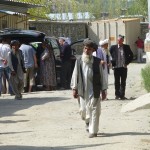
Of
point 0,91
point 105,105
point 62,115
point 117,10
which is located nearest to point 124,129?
point 62,115

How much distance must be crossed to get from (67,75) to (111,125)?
29.0 ft

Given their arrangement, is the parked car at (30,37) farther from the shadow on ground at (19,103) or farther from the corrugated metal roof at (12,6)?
the shadow on ground at (19,103)

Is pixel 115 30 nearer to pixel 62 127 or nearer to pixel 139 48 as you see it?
pixel 139 48

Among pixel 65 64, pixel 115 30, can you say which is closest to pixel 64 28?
pixel 115 30

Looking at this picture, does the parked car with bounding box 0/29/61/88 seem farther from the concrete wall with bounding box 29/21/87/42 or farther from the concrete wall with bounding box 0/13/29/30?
the concrete wall with bounding box 29/21/87/42

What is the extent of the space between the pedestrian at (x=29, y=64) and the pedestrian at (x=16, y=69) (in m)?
2.17

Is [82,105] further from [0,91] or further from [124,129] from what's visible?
[0,91]

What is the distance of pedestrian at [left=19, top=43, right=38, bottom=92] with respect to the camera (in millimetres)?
19797

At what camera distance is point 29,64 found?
65.3 feet

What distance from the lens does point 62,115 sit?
1416 centimetres

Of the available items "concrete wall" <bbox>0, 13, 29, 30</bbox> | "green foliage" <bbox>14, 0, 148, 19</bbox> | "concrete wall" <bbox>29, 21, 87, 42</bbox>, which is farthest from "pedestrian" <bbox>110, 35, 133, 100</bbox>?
"green foliage" <bbox>14, 0, 148, 19</bbox>

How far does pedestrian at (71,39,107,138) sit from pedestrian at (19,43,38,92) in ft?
28.9

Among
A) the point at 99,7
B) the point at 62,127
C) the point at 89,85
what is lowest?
the point at 62,127

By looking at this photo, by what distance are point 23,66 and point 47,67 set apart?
109 inches
